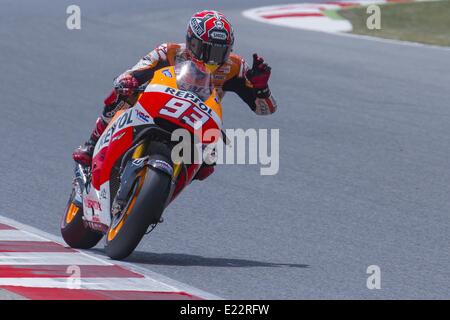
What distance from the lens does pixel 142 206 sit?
6.70 meters

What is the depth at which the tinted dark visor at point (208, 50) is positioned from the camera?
23.3 feet

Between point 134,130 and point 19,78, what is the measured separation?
7738 millimetres

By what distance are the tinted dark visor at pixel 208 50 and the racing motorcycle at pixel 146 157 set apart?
3.1 inches

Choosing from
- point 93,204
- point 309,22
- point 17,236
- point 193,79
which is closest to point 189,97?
point 193,79

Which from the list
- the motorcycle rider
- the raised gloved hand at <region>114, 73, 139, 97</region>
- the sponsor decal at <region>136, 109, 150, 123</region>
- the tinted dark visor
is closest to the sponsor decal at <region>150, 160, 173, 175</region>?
the sponsor decal at <region>136, 109, 150, 123</region>

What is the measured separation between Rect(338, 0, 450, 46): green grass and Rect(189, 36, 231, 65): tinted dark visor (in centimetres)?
1128

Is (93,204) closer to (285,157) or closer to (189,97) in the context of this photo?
(189,97)

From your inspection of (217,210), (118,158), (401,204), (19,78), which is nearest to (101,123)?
(118,158)

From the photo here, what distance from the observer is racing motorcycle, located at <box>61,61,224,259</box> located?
6.75 m

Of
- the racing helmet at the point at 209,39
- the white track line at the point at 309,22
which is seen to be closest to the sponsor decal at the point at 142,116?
the racing helmet at the point at 209,39

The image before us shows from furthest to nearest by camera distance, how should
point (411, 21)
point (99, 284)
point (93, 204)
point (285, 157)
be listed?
point (411, 21) < point (285, 157) < point (93, 204) < point (99, 284)

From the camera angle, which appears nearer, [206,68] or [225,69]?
[206,68]

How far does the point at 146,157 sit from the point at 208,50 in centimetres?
73

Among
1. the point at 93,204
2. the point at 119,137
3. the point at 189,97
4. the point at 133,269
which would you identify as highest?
the point at 189,97
